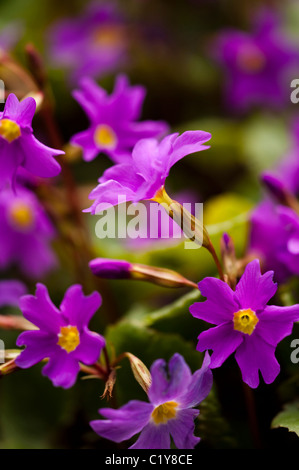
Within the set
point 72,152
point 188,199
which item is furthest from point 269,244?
point 188,199

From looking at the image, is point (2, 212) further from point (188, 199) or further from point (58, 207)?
point (188, 199)

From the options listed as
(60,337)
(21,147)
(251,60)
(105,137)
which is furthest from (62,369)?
(251,60)

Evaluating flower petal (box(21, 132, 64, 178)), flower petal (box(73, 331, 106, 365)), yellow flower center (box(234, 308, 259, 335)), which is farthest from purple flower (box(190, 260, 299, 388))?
flower petal (box(21, 132, 64, 178))

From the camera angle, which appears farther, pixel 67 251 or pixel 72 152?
pixel 67 251

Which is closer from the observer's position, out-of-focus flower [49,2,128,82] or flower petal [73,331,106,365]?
flower petal [73,331,106,365]

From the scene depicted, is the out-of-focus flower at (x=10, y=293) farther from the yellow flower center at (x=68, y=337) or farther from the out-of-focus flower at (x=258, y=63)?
the out-of-focus flower at (x=258, y=63)

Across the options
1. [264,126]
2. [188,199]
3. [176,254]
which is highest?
[264,126]

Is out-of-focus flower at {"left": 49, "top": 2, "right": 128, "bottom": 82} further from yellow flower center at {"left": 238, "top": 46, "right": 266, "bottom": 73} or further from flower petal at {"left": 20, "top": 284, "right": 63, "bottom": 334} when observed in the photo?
flower petal at {"left": 20, "top": 284, "right": 63, "bottom": 334}
